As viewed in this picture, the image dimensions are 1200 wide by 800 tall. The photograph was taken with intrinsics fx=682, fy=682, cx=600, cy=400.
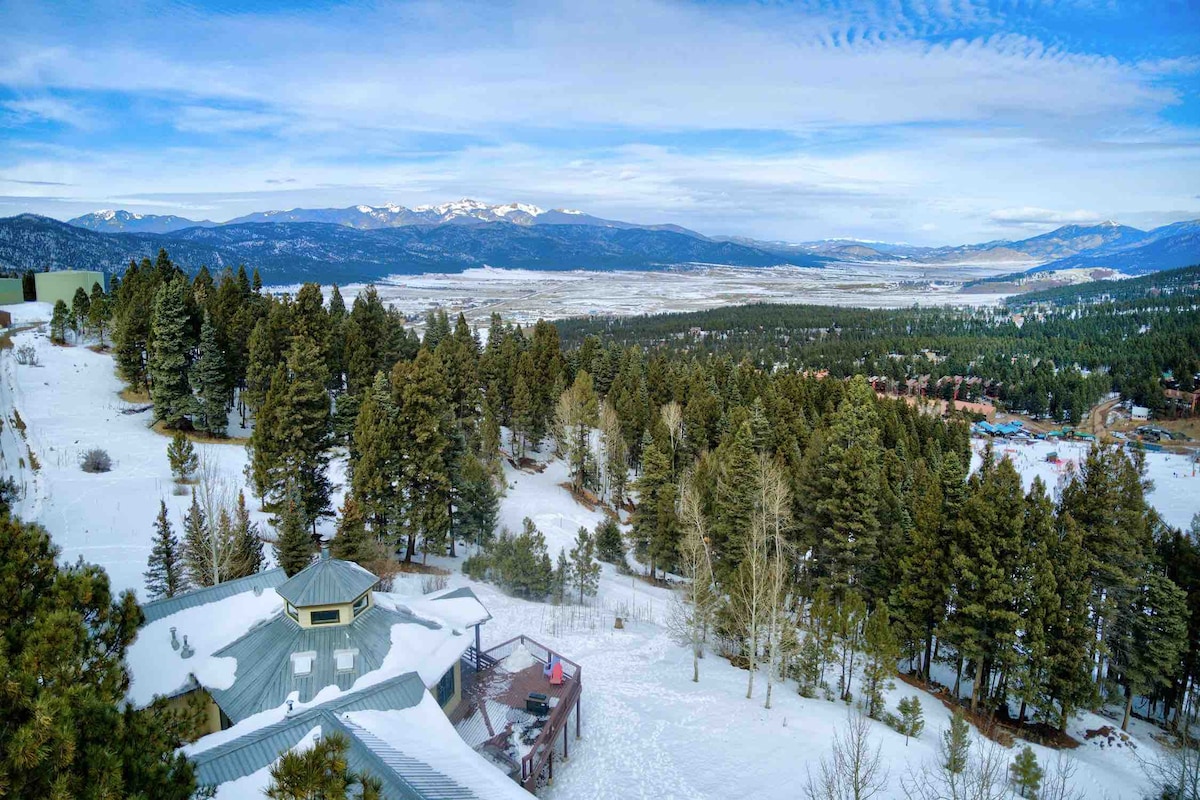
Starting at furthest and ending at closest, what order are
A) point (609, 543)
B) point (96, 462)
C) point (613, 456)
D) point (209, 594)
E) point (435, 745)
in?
1. point (613, 456)
2. point (609, 543)
3. point (96, 462)
4. point (209, 594)
5. point (435, 745)

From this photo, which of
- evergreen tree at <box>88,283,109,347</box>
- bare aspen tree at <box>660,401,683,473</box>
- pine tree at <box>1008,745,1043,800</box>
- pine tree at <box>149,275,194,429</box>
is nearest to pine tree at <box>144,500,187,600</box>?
pine tree at <box>149,275,194,429</box>

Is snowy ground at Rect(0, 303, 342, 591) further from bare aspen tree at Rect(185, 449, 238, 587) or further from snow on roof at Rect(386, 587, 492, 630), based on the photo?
snow on roof at Rect(386, 587, 492, 630)

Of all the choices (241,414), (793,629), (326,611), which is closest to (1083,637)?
(793,629)

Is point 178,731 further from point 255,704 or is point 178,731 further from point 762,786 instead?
point 762,786

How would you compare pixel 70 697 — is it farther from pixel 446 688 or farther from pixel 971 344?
pixel 971 344

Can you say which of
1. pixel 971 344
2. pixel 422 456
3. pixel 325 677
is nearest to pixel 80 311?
pixel 422 456

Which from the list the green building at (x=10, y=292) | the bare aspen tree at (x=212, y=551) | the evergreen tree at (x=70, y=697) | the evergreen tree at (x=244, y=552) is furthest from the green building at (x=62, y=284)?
the evergreen tree at (x=70, y=697)
